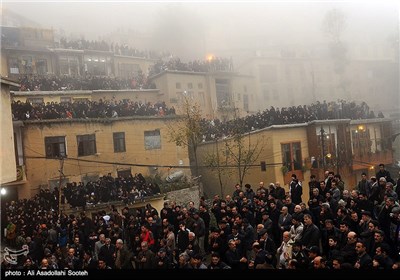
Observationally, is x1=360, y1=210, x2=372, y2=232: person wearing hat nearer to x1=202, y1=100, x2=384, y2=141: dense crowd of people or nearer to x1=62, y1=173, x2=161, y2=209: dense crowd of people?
x1=202, y1=100, x2=384, y2=141: dense crowd of people

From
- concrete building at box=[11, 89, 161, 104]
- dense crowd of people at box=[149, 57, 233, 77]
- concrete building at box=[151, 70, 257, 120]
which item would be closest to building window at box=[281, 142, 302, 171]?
concrete building at box=[151, 70, 257, 120]

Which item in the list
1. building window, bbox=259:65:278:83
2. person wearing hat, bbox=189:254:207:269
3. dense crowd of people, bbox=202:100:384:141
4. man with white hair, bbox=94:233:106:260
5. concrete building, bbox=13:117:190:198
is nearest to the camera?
person wearing hat, bbox=189:254:207:269

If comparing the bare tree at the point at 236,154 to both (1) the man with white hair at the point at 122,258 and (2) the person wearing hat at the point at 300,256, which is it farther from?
(2) the person wearing hat at the point at 300,256

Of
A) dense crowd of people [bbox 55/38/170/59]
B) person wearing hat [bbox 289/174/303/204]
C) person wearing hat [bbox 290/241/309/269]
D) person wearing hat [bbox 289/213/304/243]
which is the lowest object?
person wearing hat [bbox 290/241/309/269]

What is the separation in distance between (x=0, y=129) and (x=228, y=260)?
547cm

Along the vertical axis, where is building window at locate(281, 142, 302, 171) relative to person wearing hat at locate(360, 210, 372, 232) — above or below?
above

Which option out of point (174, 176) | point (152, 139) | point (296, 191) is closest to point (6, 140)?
point (152, 139)

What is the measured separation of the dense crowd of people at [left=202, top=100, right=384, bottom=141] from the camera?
33.0 feet

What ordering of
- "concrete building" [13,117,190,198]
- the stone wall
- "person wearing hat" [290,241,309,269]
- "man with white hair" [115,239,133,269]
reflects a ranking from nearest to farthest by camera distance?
"person wearing hat" [290,241,309,269], "man with white hair" [115,239,133,269], "concrete building" [13,117,190,198], the stone wall

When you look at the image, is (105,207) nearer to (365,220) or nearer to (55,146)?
(55,146)

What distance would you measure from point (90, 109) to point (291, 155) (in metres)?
5.15

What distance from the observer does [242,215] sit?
300 inches

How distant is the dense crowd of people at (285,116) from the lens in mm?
10047

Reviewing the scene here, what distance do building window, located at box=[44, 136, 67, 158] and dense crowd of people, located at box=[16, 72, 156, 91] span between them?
1.26m
